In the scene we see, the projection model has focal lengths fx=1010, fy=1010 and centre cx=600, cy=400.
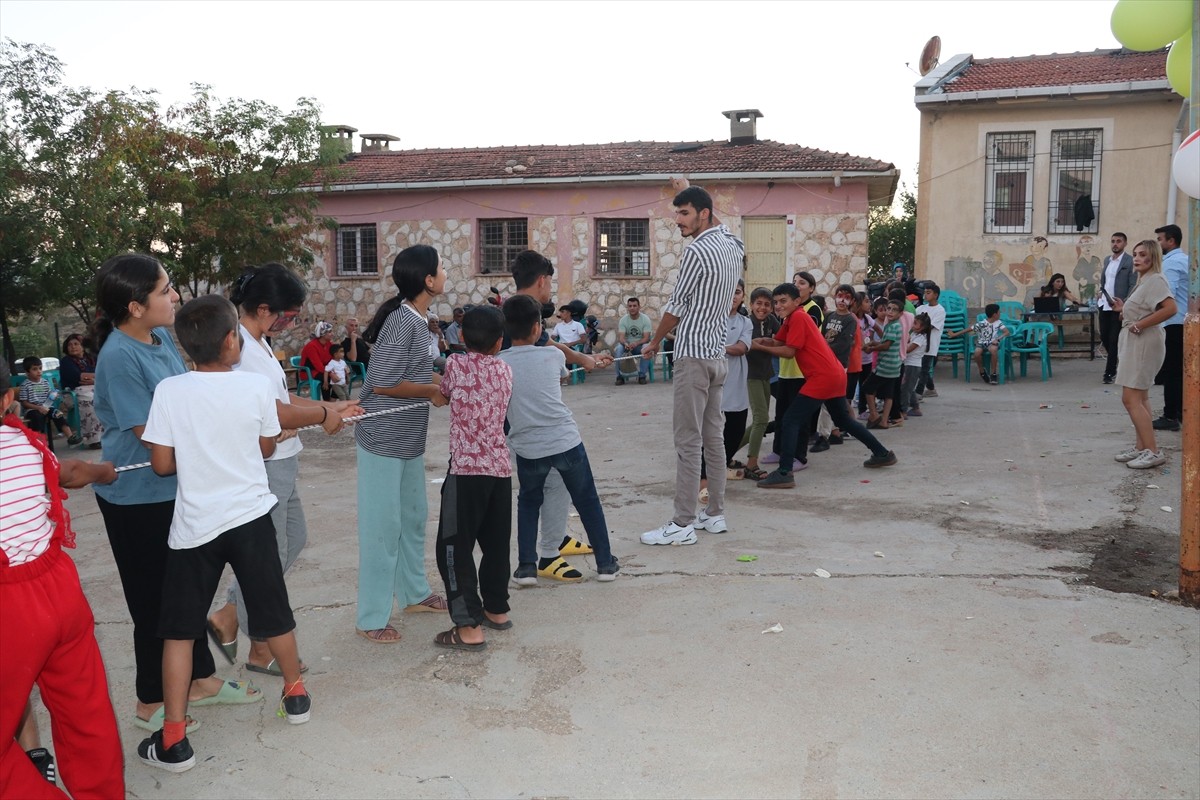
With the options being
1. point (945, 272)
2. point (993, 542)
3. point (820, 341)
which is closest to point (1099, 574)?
point (993, 542)

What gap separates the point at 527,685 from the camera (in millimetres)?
4148

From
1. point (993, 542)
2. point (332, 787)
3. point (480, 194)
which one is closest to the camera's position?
point (332, 787)

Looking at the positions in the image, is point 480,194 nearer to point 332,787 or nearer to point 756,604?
point 756,604

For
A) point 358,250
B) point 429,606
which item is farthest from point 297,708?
point 358,250

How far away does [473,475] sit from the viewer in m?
4.52

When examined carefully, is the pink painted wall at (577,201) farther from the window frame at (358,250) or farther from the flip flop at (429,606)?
the flip flop at (429,606)

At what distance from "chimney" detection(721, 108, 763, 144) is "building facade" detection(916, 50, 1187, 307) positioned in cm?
468

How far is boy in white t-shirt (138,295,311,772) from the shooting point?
3.41 m

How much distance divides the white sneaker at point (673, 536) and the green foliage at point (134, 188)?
1016 centimetres

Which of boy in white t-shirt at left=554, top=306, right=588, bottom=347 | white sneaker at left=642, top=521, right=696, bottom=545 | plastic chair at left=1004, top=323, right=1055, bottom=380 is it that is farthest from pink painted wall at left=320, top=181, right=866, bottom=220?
white sneaker at left=642, top=521, right=696, bottom=545

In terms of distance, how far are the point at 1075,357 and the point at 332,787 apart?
15.7 m

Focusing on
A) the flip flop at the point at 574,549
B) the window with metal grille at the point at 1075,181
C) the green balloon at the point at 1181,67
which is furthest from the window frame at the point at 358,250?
the green balloon at the point at 1181,67

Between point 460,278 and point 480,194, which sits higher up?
point 480,194

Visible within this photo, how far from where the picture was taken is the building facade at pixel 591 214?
64.0ft
